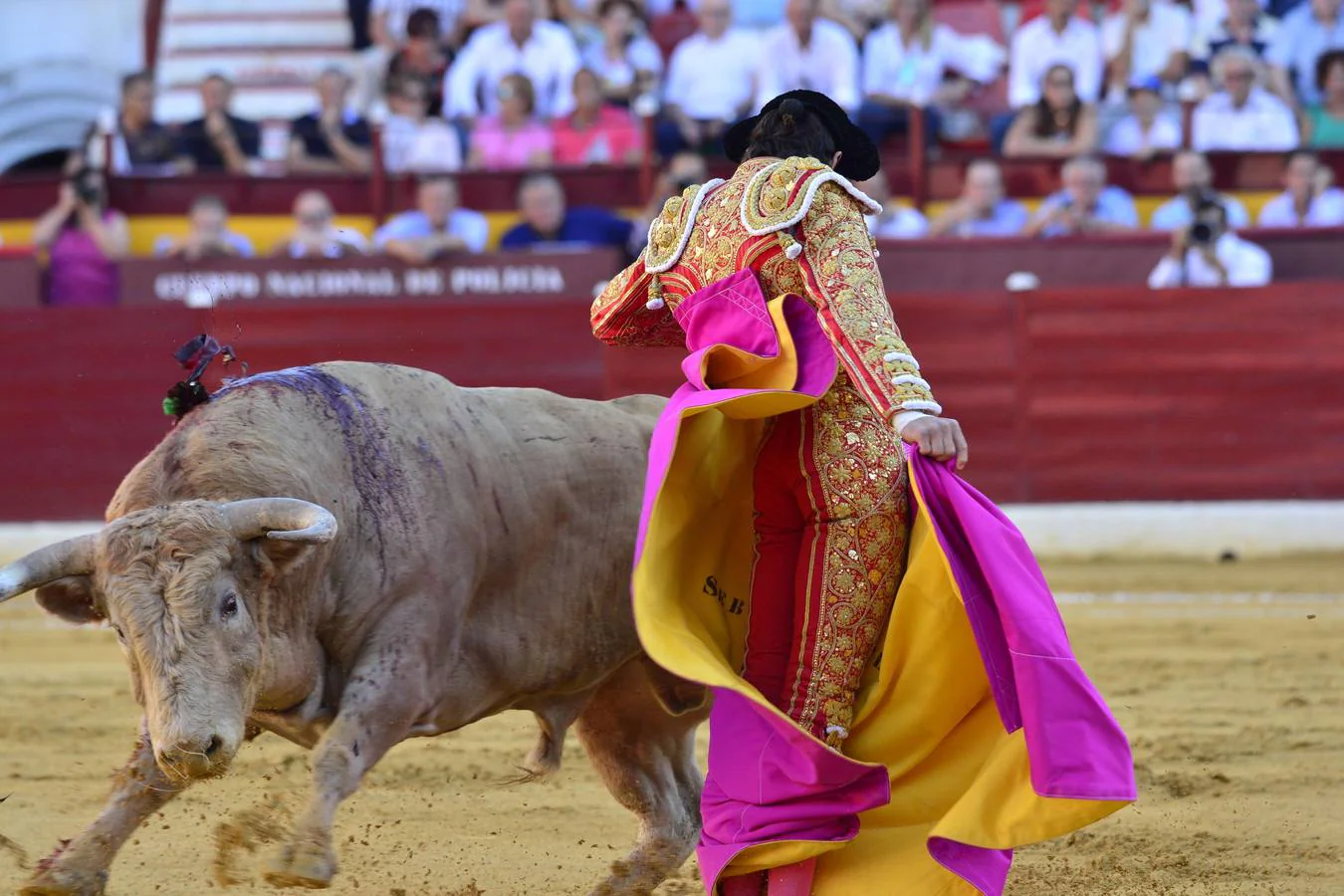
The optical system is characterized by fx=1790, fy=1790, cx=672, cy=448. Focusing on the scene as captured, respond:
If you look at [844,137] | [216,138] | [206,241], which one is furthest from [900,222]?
[844,137]

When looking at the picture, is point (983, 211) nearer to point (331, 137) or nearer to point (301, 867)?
point (331, 137)

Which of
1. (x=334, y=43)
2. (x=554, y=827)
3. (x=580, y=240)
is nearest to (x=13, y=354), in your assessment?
(x=580, y=240)

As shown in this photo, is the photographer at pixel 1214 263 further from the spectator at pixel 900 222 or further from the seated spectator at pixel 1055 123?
the spectator at pixel 900 222

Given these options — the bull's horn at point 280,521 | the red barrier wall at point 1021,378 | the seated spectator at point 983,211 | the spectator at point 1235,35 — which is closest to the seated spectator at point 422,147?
the red barrier wall at point 1021,378

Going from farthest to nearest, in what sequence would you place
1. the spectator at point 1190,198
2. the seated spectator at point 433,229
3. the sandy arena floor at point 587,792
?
the seated spectator at point 433,229 < the spectator at point 1190,198 < the sandy arena floor at point 587,792

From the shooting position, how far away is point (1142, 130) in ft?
27.3

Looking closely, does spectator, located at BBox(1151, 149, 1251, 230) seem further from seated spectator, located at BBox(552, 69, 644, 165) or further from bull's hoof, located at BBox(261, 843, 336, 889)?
bull's hoof, located at BBox(261, 843, 336, 889)

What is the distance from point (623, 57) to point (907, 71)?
140 centimetres

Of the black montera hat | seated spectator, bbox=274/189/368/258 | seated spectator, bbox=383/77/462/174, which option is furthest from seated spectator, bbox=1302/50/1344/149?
the black montera hat

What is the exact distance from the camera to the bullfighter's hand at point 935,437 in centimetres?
254

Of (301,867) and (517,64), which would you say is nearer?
(301,867)

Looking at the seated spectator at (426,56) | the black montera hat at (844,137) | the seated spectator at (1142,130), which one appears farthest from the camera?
the seated spectator at (426,56)

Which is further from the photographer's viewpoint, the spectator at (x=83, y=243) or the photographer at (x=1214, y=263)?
the spectator at (x=83, y=243)

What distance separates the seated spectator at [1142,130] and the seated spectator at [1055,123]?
119 millimetres
